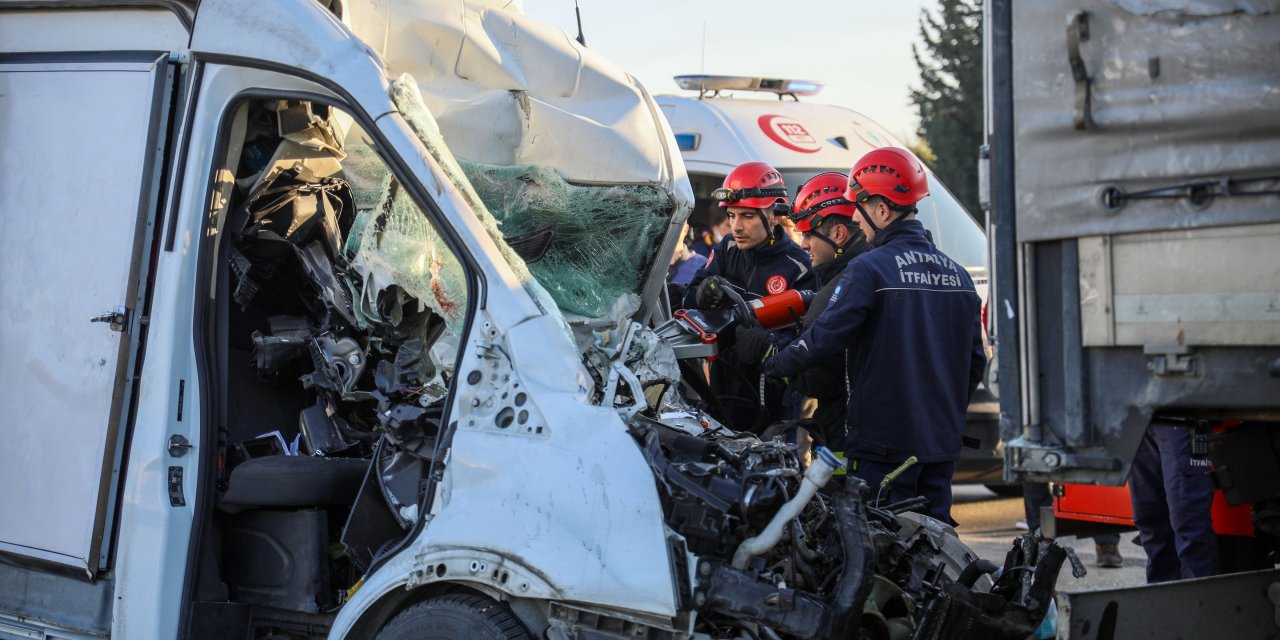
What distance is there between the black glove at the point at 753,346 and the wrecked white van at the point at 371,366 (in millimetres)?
697

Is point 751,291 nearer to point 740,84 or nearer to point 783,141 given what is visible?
point 783,141

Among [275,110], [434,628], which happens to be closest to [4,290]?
[275,110]

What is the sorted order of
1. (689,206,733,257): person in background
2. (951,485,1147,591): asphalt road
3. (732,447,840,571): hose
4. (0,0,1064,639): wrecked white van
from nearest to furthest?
(732,447,840,571): hose
(0,0,1064,639): wrecked white van
(951,485,1147,591): asphalt road
(689,206,733,257): person in background

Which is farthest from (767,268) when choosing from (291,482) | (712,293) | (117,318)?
(117,318)

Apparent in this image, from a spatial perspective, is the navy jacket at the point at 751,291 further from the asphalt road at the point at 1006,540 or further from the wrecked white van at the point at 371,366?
the asphalt road at the point at 1006,540

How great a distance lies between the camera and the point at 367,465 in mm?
4336

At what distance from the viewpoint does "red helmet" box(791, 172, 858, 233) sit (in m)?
6.10

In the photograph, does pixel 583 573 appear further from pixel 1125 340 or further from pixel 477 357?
pixel 1125 340

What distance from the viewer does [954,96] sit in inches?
1066

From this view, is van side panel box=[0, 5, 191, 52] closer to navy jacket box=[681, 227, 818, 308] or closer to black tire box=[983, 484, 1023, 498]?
navy jacket box=[681, 227, 818, 308]

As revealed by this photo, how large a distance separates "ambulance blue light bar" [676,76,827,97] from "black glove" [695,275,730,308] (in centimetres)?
550

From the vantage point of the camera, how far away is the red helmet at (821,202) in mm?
6102

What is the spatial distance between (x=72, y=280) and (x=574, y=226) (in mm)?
1659

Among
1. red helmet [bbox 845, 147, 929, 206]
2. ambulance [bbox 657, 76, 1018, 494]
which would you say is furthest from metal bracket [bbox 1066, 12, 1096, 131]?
ambulance [bbox 657, 76, 1018, 494]
